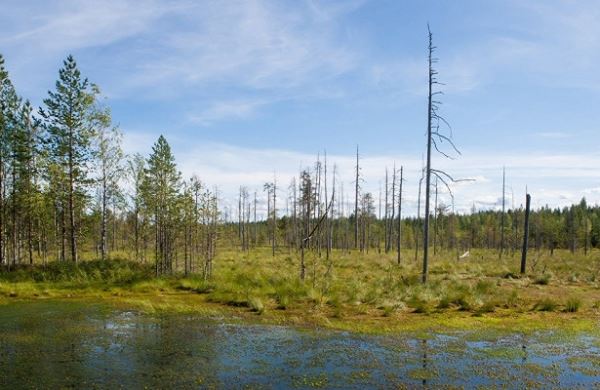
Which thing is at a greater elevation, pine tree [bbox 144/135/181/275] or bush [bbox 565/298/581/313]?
pine tree [bbox 144/135/181/275]

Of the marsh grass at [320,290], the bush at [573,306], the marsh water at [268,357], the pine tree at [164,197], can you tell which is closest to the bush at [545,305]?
the marsh grass at [320,290]

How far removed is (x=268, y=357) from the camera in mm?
10664

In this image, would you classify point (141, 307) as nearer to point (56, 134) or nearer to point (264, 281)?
point (264, 281)

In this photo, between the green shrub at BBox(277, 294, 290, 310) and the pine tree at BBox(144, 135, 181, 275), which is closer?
the green shrub at BBox(277, 294, 290, 310)

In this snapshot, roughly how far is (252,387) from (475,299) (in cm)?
1207

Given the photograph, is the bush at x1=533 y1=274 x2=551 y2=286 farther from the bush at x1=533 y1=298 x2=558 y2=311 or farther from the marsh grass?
the bush at x1=533 y1=298 x2=558 y2=311

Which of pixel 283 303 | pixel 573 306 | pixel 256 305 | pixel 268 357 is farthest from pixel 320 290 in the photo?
pixel 573 306

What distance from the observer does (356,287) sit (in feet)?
64.7

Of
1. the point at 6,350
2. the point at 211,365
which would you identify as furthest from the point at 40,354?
the point at 211,365

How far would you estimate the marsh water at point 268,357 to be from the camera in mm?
8945

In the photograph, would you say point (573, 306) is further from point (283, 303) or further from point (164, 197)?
point (164, 197)

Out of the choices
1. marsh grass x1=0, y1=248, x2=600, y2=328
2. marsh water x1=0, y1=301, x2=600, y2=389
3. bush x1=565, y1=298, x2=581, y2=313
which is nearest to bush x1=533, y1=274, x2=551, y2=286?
marsh grass x1=0, y1=248, x2=600, y2=328

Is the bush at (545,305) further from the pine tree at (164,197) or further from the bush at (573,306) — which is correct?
the pine tree at (164,197)

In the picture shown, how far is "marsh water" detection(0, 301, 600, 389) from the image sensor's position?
8.95 m
